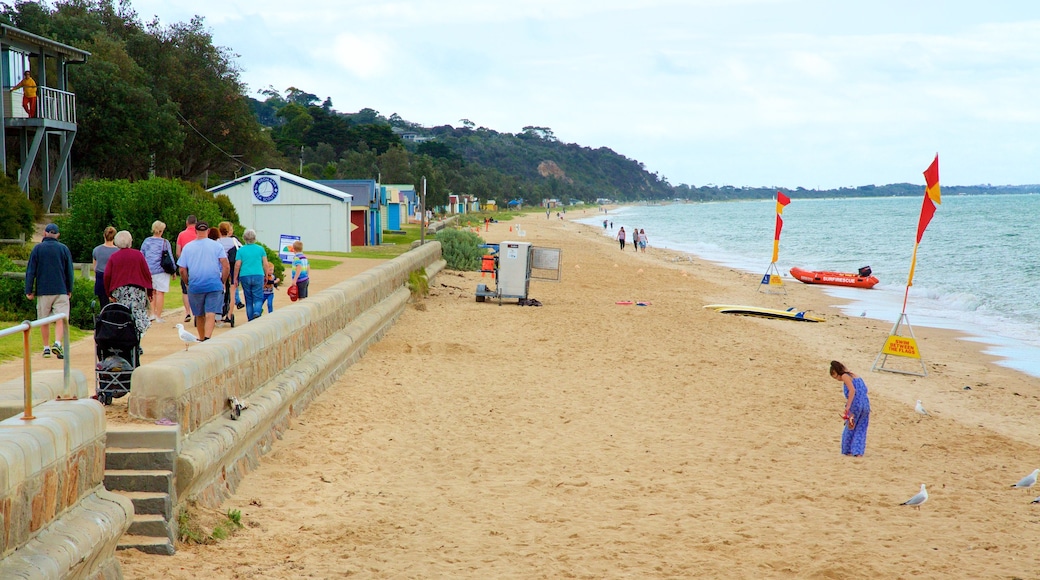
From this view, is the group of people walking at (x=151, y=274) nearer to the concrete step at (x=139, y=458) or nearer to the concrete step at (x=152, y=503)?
the concrete step at (x=139, y=458)

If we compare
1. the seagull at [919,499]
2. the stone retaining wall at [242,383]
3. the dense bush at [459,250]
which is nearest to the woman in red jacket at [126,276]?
the stone retaining wall at [242,383]

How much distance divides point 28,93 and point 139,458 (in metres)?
27.0

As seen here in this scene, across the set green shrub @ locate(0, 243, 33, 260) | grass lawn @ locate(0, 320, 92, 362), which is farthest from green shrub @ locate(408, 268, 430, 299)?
grass lawn @ locate(0, 320, 92, 362)

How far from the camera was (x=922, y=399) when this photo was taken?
12.6m

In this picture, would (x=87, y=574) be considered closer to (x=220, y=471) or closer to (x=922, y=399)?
(x=220, y=471)

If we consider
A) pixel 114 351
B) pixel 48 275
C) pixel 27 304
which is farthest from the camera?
pixel 27 304

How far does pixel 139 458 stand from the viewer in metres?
5.43

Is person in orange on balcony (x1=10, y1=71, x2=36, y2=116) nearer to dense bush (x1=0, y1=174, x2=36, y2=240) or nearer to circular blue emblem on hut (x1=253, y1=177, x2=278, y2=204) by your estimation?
dense bush (x1=0, y1=174, x2=36, y2=240)

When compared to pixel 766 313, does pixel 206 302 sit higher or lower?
higher

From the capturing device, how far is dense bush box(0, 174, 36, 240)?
2088 centimetres

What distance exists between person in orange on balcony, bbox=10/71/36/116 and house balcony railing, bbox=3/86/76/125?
0.40ft

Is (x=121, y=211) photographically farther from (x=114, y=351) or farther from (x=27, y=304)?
(x=114, y=351)

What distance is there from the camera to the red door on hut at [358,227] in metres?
35.3

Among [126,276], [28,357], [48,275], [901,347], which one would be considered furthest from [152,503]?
[901,347]
